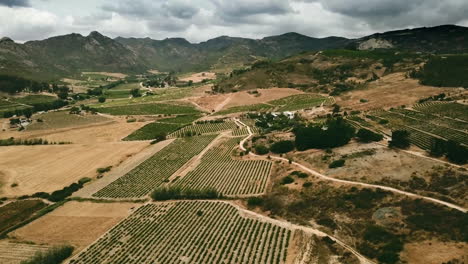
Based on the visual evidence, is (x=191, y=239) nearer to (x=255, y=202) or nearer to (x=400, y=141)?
(x=255, y=202)

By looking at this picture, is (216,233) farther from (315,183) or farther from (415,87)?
(415,87)

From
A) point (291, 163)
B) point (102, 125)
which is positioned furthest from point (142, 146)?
point (291, 163)

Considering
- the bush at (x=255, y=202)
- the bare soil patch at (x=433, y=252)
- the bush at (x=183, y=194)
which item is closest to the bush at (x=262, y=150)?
the bush at (x=183, y=194)

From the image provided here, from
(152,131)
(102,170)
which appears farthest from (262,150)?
(152,131)

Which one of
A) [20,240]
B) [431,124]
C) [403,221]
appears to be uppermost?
[431,124]

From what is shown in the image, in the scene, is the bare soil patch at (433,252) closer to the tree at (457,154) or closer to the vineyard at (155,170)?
the tree at (457,154)

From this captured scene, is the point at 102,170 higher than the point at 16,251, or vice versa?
the point at 102,170
